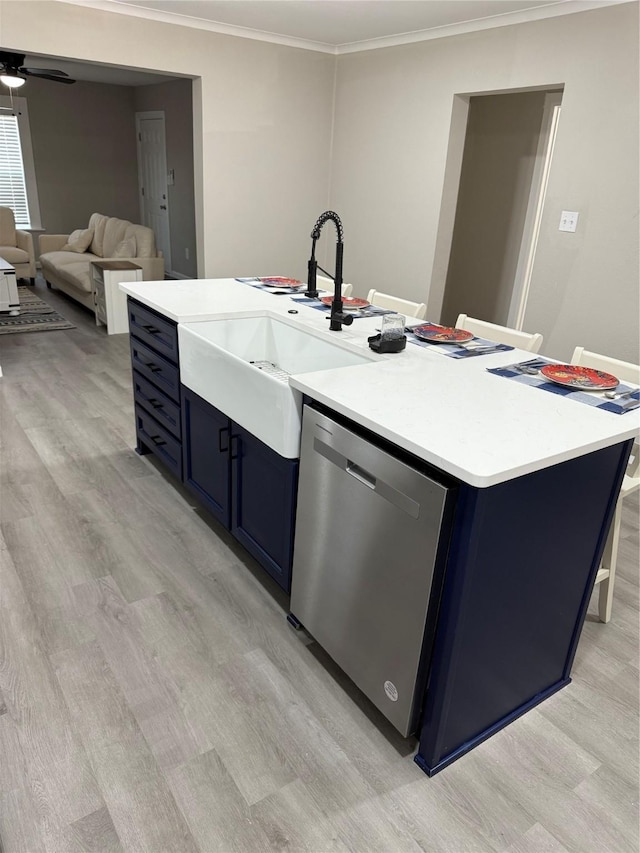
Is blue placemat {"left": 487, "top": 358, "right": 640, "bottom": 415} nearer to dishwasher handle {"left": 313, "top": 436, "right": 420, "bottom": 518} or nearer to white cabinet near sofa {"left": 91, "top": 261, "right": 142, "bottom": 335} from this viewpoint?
dishwasher handle {"left": 313, "top": 436, "right": 420, "bottom": 518}

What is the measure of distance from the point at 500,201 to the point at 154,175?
5.16 meters

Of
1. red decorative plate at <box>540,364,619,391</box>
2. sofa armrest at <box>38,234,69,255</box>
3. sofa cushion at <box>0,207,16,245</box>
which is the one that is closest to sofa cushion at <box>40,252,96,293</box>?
sofa armrest at <box>38,234,69,255</box>

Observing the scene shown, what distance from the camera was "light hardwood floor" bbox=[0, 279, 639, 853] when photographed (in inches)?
58.5

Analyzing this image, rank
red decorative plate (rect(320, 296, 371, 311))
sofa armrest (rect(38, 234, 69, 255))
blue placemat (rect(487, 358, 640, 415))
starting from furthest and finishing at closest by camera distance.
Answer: sofa armrest (rect(38, 234, 69, 255)) < red decorative plate (rect(320, 296, 371, 311)) < blue placemat (rect(487, 358, 640, 415))

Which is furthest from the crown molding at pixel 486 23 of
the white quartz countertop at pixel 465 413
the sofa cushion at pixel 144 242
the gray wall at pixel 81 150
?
the gray wall at pixel 81 150

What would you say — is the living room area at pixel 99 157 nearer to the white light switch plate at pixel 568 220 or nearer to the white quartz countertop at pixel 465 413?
the white light switch plate at pixel 568 220

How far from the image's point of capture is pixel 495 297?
5570 mm

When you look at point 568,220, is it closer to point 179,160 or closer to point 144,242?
point 144,242

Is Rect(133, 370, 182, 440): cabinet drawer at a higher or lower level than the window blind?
lower

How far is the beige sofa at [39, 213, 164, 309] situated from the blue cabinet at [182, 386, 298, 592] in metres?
3.88

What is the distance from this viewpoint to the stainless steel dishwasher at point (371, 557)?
4.78 ft

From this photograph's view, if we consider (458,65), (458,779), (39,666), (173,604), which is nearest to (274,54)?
(458,65)

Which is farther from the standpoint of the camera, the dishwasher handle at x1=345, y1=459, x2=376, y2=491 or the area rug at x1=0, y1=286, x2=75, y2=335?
the area rug at x1=0, y1=286, x2=75, y2=335

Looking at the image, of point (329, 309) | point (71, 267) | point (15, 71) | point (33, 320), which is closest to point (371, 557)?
point (329, 309)
